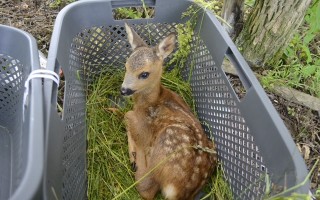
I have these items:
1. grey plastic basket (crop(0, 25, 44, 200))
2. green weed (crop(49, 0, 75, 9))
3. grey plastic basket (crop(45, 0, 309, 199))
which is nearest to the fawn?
grey plastic basket (crop(45, 0, 309, 199))

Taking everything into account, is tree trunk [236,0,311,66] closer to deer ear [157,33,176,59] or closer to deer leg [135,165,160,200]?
deer ear [157,33,176,59]

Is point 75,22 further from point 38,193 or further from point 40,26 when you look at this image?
point 38,193

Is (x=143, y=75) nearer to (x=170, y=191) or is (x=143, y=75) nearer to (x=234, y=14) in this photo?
(x=170, y=191)

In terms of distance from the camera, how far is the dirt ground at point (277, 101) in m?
2.77

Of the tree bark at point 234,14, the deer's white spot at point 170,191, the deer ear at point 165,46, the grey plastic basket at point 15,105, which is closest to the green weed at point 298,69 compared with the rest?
the tree bark at point 234,14

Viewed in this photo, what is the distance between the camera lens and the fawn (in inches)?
89.4

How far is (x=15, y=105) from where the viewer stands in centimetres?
231

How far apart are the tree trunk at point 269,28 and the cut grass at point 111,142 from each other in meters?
0.64

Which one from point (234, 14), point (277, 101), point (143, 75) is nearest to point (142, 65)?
point (143, 75)

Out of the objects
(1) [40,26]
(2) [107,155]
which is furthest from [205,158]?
(1) [40,26]

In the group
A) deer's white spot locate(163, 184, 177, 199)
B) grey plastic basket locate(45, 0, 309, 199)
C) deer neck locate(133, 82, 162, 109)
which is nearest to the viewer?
grey plastic basket locate(45, 0, 309, 199)

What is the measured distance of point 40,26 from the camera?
11.1ft

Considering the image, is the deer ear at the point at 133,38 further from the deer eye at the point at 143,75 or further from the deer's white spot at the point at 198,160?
the deer's white spot at the point at 198,160

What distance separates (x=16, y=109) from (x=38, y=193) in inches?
42.3
